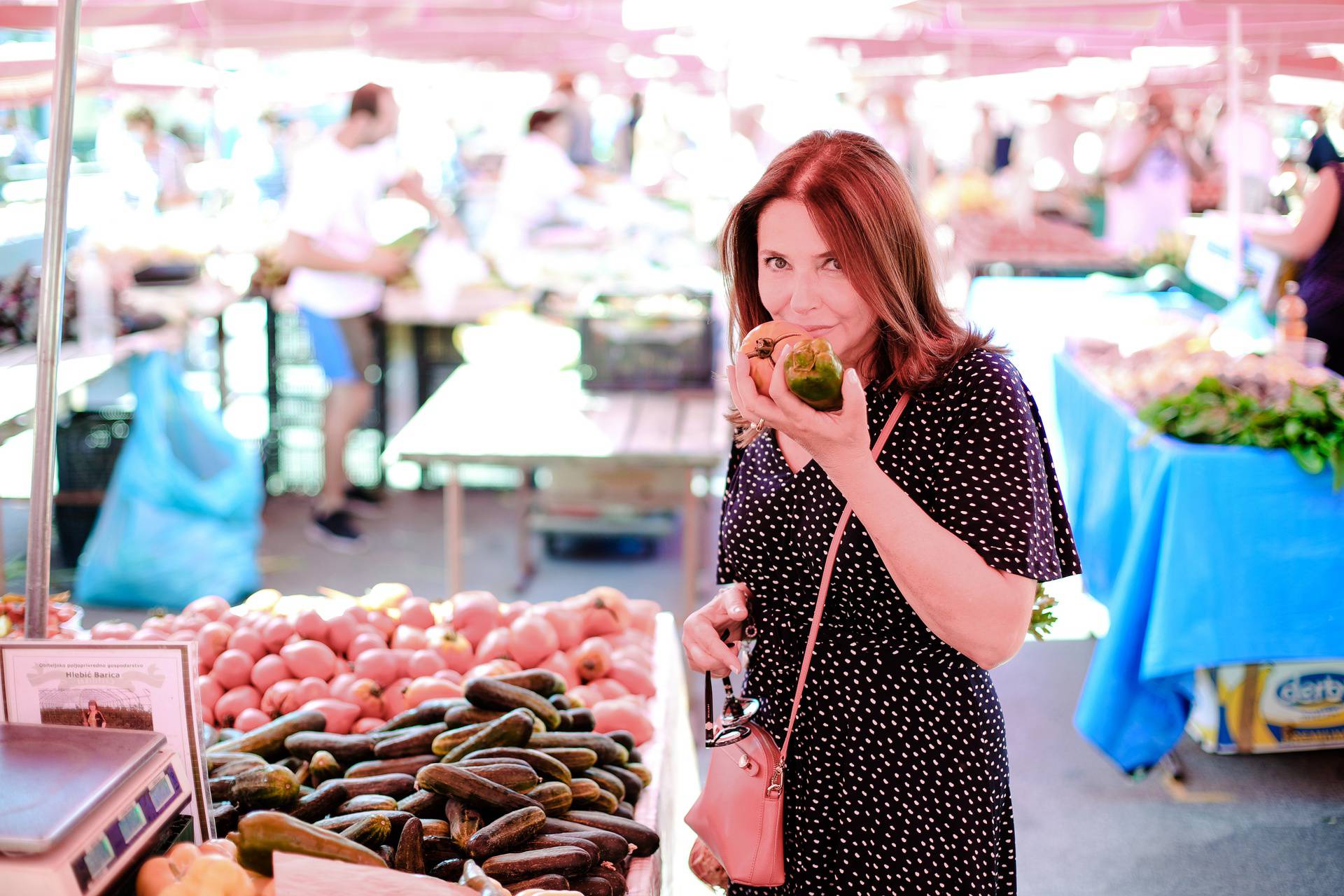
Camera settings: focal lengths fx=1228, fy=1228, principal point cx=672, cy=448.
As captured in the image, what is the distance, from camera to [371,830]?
1862 millimetres

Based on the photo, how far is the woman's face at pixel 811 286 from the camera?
1.67 m

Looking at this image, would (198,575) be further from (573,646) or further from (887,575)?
(887,575)

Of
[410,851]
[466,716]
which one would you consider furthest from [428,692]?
[410,851]

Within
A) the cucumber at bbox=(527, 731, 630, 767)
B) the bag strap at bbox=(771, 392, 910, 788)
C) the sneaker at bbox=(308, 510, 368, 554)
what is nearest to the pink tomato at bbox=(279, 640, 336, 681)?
the cucumber at bbox=(527, 731, 630, 767)

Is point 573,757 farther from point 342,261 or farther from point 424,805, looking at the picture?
point 342,261

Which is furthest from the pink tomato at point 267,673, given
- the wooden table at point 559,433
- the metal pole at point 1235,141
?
the metal pole at point 1235,141

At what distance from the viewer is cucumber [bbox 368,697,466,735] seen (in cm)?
238

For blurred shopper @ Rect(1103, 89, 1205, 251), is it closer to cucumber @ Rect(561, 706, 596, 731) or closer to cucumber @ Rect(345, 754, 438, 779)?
cucumber @ Rect(561, 706, 596, 731)

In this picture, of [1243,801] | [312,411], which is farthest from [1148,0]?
[312,411]

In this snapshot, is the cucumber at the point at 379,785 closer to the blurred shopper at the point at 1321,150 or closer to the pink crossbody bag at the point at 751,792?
the pink crossbody bag at the point at 751,792

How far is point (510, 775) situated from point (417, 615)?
1.10 metres

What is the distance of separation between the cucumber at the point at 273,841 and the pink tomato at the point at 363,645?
1227mm

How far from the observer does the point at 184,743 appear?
5.37ft

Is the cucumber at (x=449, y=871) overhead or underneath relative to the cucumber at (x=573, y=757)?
underneath
